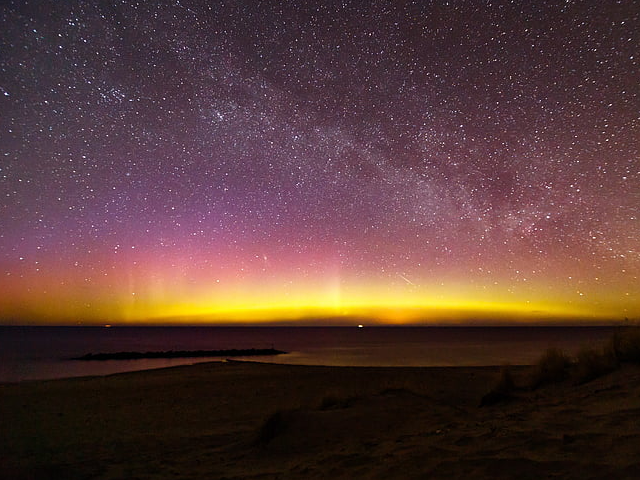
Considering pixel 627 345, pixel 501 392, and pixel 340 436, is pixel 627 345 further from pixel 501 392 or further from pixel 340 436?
pixel 340 436

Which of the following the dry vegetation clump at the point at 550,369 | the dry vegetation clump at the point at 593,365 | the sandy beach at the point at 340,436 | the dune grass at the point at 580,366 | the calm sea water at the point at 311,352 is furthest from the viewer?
the calm sea water at the point at 311,352

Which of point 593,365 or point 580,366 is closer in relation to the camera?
point 593,365

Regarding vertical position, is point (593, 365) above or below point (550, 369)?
above

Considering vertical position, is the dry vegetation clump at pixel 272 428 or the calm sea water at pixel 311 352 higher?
the dry vegetation clump at pixel 272 428

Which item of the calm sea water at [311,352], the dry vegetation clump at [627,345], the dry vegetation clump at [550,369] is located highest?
the dry vegetation clump at [627,345]

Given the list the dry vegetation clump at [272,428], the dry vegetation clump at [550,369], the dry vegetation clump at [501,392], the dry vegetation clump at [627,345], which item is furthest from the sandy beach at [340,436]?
the dry vegetation clump at [627,345]

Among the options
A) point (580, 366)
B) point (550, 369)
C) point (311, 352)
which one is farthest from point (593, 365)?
point (311, 352)

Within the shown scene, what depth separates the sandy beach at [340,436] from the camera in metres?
4.81

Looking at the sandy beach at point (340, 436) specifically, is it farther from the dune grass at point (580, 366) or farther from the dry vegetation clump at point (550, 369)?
the dry vegetation clump at point (550, 369)

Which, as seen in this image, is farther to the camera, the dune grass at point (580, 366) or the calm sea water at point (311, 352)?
the calm sea water at point (311, 352)

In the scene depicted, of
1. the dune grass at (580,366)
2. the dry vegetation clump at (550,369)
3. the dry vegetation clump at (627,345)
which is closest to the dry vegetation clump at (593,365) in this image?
the dune grass at (580,366)

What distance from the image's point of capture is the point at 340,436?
7.57 m

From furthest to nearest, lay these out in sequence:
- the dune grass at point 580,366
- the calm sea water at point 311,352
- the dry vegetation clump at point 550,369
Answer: the calm sea water at point 311,352 → the dry vegetation clump at point 550,369 → the dune grass at point 580,366

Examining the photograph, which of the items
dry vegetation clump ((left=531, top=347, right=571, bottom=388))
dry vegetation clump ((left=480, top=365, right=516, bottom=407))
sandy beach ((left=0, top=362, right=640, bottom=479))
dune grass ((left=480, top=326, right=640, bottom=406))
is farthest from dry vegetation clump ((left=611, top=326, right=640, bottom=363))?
dry vegetation clump ((left=480, top=365, right=516, bottom=407))
